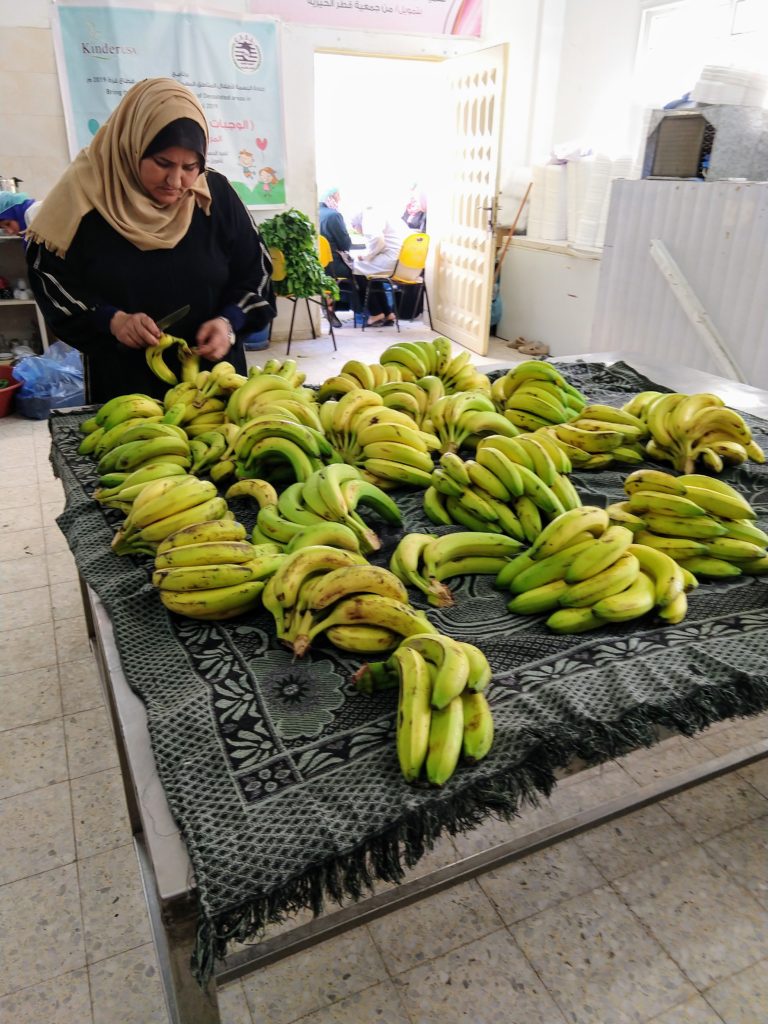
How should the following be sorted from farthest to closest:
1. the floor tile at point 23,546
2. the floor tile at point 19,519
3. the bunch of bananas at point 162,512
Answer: the floor tile at point 19,519 → the floor tile at point 23,546 → the bunch of bananas at point 162,512

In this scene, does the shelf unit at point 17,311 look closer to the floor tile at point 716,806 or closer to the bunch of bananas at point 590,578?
the bunch of bananas at point 590,578

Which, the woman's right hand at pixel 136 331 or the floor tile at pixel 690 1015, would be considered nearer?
the floor tile at pixel 690 1015

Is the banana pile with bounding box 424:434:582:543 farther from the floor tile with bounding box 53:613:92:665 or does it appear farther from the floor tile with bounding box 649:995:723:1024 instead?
the floor tile with bounding box 53:613:92:665

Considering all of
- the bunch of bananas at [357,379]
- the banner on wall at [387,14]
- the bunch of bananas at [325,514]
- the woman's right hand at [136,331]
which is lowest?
the bunch of bananas at [325,514]

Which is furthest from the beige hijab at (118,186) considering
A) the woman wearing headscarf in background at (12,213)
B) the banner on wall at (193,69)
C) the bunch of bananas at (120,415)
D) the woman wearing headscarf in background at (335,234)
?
the woman wearing headscarf in background at (335,234)

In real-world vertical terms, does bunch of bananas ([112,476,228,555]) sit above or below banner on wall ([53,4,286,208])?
below

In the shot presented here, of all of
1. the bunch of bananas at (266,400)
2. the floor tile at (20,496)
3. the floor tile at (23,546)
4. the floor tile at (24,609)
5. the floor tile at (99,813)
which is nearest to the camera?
the bunch of bananas at (266,400)

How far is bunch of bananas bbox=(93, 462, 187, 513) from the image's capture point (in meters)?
1.36

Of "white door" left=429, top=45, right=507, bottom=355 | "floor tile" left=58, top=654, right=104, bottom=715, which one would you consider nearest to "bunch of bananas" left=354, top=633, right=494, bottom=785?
"floor tile" left=58, top=654, right=104, bottom=715

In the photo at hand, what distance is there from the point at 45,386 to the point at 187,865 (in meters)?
4.56

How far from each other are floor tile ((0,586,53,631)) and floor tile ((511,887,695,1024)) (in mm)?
1937

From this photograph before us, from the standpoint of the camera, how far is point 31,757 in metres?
1.95

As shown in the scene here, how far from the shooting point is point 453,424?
163 centimetres

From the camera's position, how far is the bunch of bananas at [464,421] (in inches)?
62.9
